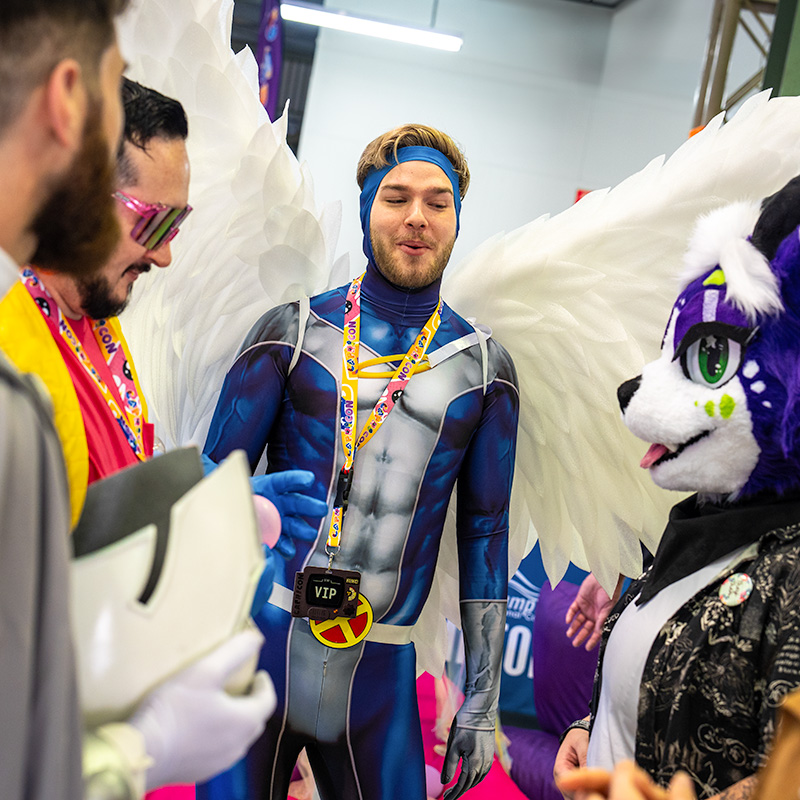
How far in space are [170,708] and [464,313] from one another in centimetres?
149

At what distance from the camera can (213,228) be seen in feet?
6.39

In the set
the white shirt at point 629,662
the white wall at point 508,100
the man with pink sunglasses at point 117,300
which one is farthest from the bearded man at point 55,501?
the white wall at point 508,100

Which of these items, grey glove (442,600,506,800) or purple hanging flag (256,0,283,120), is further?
purple hanging flag (256,0,283,120)

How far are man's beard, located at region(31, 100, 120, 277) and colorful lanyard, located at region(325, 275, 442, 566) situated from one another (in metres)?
0.95

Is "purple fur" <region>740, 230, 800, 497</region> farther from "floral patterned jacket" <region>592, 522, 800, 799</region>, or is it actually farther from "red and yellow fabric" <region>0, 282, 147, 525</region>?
"red and yellow fabric" <region>0, 282, 147, 525</region>

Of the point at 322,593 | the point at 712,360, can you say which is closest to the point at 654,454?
the point at 712,360

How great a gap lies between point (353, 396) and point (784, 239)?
34.2 inches

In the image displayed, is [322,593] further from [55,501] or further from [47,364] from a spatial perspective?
[55,501]

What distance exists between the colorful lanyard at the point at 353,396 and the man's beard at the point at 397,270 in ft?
0.27

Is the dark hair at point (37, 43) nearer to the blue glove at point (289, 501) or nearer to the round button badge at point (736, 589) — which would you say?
the blue glove at point (289, 501)

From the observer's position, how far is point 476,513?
1.79m

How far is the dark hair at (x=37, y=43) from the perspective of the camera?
656 millimetres

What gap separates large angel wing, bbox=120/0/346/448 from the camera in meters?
1.74

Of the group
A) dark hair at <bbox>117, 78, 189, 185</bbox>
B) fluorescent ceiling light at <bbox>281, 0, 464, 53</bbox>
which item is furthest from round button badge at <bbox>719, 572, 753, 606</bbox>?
fluorescent ceiling light at <bbox>281, 0, 464, 53</bbox>
